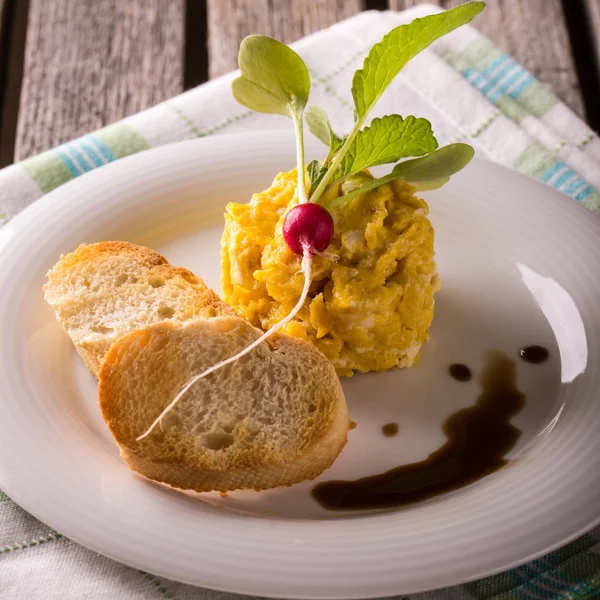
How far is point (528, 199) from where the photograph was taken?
400 centimetres

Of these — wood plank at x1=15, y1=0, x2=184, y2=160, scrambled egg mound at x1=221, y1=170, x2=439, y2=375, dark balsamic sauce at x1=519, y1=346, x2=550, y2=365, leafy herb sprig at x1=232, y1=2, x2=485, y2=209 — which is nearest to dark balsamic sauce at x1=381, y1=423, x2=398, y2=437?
scrambled egg mound at x1=221, y1=170, x2=439, y2=375

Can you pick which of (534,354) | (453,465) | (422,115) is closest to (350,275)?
(453,465)

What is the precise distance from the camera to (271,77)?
3340mm

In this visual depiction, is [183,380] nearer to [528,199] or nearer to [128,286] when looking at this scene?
[128,286]

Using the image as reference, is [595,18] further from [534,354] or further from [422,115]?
[534,354]

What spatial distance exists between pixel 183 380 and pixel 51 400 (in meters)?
0.61

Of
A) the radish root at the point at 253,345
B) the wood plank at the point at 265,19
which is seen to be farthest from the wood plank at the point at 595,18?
the radish root at the point at 253,345

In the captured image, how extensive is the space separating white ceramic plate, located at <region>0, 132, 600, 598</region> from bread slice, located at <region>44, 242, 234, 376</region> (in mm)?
183

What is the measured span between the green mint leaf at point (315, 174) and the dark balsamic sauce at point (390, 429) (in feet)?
2.95

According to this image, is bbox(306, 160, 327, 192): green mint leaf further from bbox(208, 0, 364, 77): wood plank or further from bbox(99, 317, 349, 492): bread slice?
bbox(208, 0, 364, 77): wood plank

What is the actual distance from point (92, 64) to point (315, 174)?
2.64 metres

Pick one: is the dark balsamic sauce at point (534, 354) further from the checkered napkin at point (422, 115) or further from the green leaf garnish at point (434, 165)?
Answer: the checkered napkin at point (422, 115)

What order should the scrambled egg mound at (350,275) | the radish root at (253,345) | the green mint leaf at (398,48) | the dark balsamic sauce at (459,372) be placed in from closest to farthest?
the radish root at (253,345)
the green mint leaf at (398,48)
the scrambled egg mound at (350,275)
the dark balsamic sauce at (459,372)

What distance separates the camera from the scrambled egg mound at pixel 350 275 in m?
3.13
